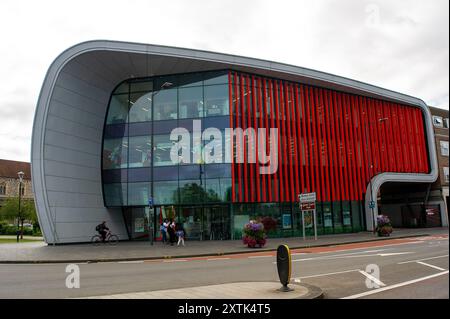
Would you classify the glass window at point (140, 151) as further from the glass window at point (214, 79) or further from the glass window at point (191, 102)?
the glass window at point (214, 79)

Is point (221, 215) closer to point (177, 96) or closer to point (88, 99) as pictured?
point (177, 96)

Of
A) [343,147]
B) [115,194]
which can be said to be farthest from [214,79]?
[343,147]

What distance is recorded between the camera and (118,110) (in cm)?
3192

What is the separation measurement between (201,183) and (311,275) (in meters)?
18.3

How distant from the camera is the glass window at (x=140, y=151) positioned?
99.0 feet

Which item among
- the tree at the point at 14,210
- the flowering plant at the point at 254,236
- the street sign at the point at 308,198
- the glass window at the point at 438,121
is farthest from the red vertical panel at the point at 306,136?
the tree at the point at 14,210

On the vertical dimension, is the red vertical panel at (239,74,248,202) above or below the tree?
above

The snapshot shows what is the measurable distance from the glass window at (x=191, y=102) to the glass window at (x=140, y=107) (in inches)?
103

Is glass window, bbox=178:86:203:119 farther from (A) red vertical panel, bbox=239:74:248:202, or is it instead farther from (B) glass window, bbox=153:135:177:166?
(A) red vertical panel, bbox=239:74:248:202

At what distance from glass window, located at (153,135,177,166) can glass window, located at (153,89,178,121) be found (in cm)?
162

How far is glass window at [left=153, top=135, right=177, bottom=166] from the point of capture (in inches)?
1172

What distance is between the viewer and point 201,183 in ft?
95.7

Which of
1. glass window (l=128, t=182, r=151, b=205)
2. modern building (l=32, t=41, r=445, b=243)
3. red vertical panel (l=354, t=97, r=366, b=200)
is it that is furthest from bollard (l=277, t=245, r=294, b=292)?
red vertical panel (l=354, t=97, r=366, b=200)

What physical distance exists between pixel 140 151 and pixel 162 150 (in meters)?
1.84
